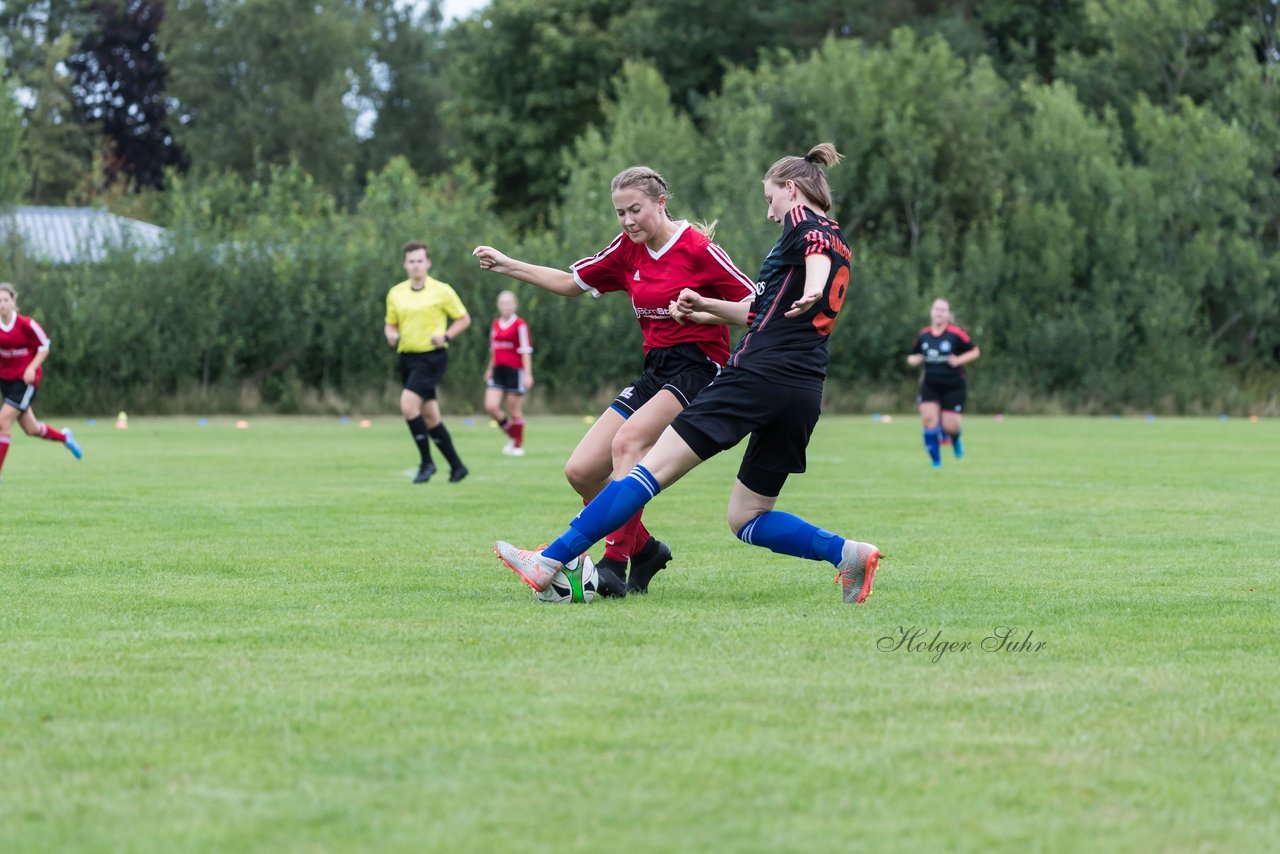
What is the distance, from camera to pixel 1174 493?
44.9ft

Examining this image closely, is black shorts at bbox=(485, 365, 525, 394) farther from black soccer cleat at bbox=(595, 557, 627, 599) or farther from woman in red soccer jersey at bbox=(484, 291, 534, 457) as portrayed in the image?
black soccer cleat at bbox=(595, 557, 627, 599)

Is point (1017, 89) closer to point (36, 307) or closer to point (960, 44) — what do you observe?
point (960, 44)

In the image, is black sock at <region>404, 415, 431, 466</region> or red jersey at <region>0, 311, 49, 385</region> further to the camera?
black sock at <region>404, 415, 431, 466</region>

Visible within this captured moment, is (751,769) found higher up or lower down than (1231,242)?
lower down

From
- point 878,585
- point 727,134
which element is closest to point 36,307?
point 727,134

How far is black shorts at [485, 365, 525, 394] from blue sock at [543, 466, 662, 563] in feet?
46.1

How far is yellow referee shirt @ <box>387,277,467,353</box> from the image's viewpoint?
1509 centimetres

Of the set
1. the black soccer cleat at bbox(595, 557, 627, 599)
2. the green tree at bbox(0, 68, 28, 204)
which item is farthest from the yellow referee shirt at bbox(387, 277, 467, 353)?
the green tree at bbox(0, 68, 28, 204)

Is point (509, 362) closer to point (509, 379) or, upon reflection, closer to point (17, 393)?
point (509, 379)

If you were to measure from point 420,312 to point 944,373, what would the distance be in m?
6.54

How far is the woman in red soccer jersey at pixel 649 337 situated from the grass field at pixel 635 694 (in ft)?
1.23

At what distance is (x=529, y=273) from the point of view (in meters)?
7.67

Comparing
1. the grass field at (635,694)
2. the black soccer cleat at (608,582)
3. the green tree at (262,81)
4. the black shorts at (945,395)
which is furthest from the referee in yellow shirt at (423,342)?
the green tree at (262,81)

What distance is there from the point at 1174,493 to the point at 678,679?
31.4ft
